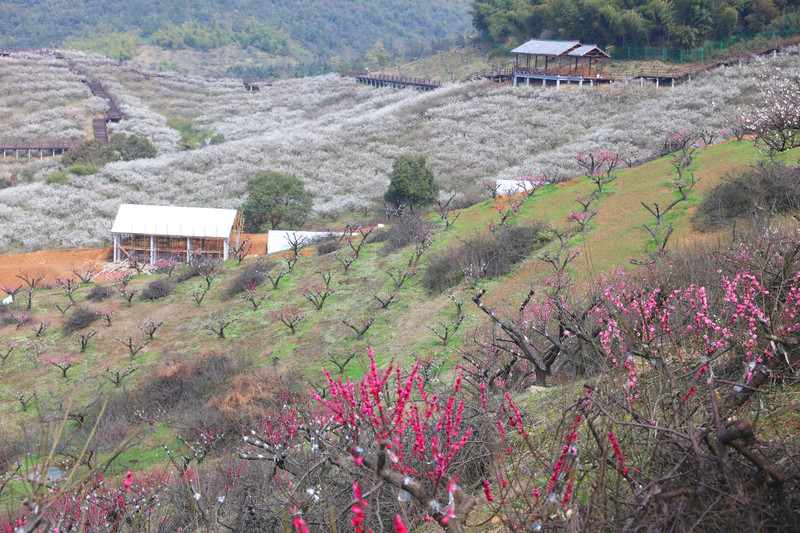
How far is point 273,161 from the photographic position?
45.1m

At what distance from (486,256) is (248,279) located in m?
8.93

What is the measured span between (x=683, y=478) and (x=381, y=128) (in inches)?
1957

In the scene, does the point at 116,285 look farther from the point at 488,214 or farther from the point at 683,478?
→ the point at 683,478

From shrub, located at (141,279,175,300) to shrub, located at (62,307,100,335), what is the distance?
2.39 m

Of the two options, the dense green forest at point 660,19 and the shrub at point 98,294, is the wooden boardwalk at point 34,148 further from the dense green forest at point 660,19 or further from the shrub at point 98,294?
the dense green forest at point 660,19

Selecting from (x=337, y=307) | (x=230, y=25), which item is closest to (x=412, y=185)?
(x=337, y=307)

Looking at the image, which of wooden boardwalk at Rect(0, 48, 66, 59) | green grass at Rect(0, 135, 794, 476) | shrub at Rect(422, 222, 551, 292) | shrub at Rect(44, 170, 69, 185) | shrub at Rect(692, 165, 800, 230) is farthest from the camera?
wooden boardwalk at Rect(0, 48, 66, 59)

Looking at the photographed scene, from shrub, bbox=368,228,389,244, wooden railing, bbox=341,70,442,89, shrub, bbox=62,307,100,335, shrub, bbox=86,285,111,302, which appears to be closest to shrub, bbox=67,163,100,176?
shrub, bbox=86,285,111,302

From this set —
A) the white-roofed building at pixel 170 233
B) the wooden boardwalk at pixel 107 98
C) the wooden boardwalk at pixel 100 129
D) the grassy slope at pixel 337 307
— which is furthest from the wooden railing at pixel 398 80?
the grassy slope at pixel 337 307

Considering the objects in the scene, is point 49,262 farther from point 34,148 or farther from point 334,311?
point 34,148

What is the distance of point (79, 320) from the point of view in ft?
62.5

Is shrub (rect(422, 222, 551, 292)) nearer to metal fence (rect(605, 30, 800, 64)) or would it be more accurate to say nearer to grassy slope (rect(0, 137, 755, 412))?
grassy slope (rect(0, 137, 755, 412))

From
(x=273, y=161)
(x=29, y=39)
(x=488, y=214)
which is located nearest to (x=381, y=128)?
(x=273, y=161)

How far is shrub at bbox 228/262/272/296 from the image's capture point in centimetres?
2097
